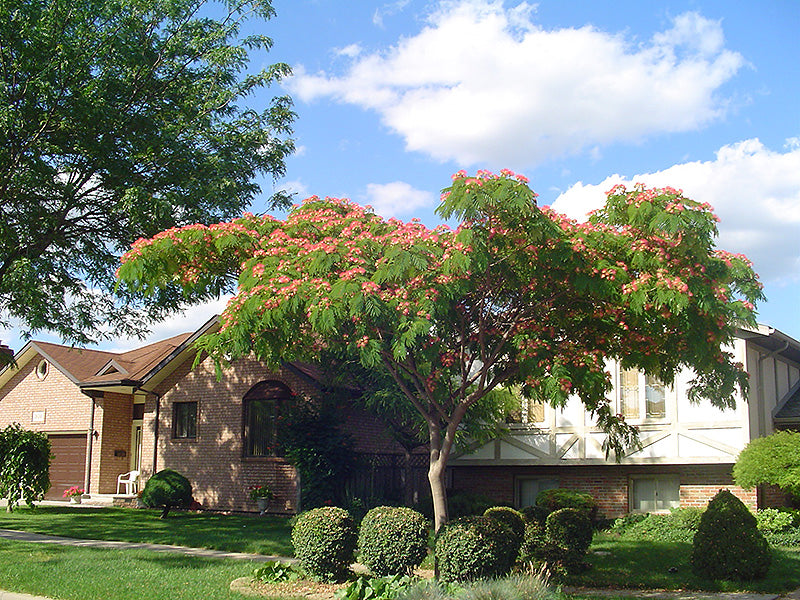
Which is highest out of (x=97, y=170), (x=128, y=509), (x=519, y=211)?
(x=97, y=170)

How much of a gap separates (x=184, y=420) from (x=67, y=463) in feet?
20.8

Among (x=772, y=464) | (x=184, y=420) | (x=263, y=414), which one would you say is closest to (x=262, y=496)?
(x=263, y=414)

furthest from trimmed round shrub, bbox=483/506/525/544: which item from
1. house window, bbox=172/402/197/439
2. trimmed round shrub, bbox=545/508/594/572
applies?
house window, bbox=172/402/197/439

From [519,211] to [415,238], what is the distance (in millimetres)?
1412

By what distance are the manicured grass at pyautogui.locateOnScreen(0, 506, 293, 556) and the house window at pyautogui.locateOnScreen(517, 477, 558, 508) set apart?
22.0ft

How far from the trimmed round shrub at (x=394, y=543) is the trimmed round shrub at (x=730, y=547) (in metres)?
4.42

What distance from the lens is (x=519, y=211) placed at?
33.4 ft

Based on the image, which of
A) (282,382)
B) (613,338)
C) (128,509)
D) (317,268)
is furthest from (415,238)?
(128,509)

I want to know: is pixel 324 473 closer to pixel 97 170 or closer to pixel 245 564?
pixel 245 564

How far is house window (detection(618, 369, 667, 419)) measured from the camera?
2003cm

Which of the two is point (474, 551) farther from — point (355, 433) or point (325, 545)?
point (355, 433)

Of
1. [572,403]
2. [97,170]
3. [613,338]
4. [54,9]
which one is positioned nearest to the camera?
[613,338]

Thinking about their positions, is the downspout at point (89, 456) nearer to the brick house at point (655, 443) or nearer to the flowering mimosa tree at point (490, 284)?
the brick house at point (655, 443)

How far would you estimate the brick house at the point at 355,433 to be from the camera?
1948 cm
